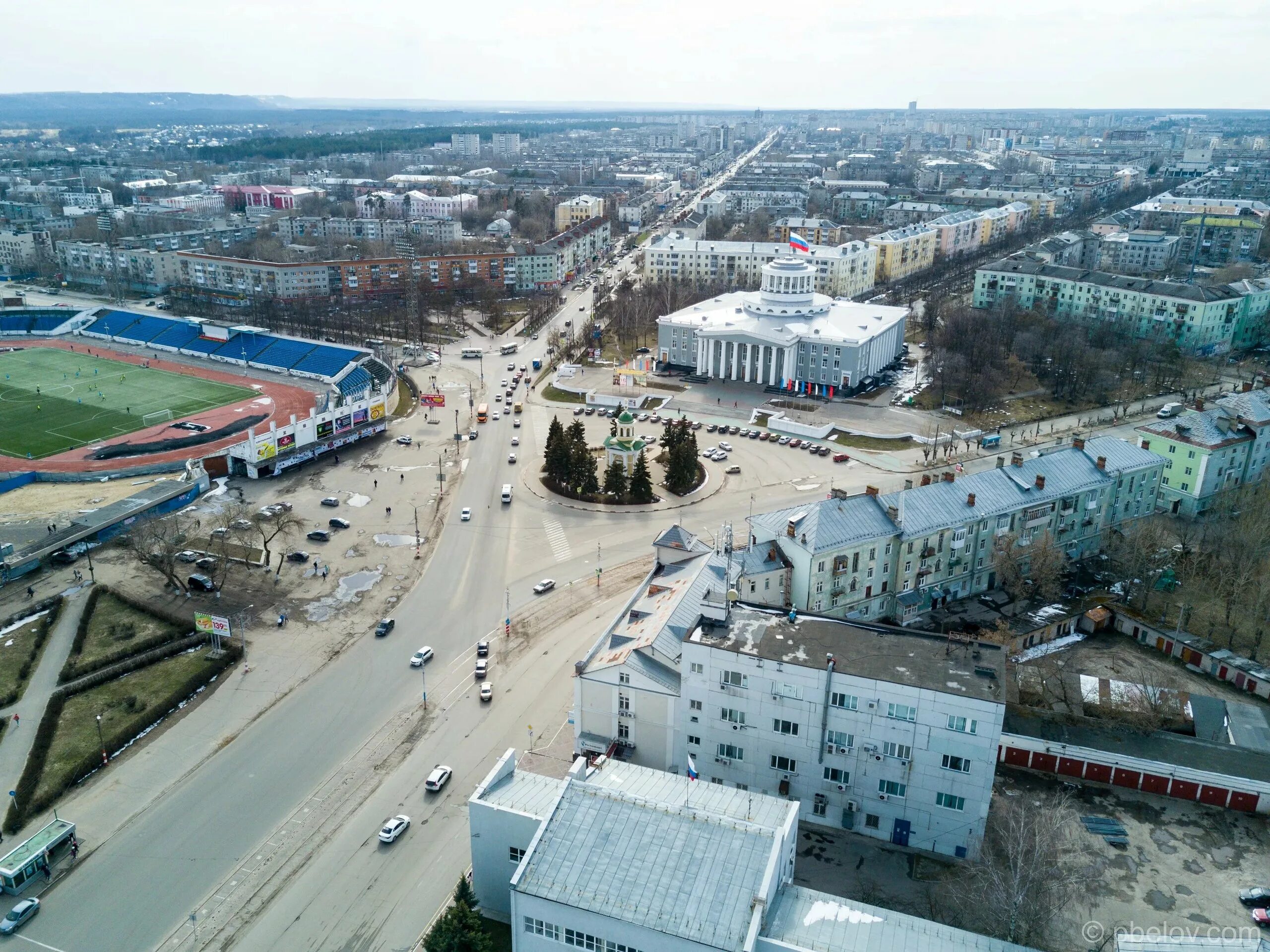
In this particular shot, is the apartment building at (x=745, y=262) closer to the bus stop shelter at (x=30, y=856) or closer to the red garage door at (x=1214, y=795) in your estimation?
the red garage door at (x=1214, y=795)

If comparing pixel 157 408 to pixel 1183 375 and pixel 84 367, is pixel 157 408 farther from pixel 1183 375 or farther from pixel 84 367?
pixel 1183 375

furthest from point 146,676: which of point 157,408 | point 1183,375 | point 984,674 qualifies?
point 1183,375

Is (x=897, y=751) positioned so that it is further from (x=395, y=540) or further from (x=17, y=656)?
(x=17, y=656)

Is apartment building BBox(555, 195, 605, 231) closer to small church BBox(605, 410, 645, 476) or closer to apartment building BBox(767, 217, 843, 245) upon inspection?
apartment building BBox(767, 217, 843, 245)

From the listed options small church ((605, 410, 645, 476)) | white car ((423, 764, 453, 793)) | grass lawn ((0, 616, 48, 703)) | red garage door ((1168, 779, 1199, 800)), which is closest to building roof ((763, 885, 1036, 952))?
red garage door ((1168, 779, 1199, 800))

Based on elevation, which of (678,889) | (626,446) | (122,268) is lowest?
(626,446)

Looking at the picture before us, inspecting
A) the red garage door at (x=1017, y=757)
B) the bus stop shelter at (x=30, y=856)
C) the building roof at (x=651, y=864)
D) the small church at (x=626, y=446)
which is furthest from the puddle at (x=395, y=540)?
the red garage door at (x=1017, y=757)

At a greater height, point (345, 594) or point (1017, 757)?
point (1017, 757)

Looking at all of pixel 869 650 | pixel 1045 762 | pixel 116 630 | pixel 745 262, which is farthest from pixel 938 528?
pixel 745 262
